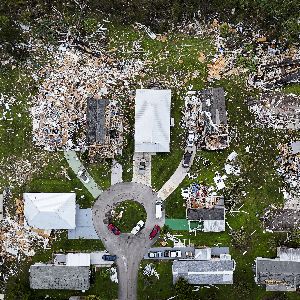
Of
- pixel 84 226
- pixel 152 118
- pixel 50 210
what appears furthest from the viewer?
pixel 84 226

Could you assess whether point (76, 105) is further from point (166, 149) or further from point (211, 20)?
point (211, 20)

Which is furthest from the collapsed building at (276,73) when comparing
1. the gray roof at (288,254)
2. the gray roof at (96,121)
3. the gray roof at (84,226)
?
the gray roof at (84,226)

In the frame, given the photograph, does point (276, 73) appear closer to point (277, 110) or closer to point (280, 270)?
point (277, 110)

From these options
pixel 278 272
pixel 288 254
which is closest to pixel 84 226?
pixel 278 272

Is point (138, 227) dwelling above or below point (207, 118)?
below

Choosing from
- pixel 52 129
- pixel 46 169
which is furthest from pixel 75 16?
pixel 46 169

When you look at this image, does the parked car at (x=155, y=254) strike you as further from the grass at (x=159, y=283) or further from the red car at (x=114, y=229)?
the red car at (x=114, y=229)
